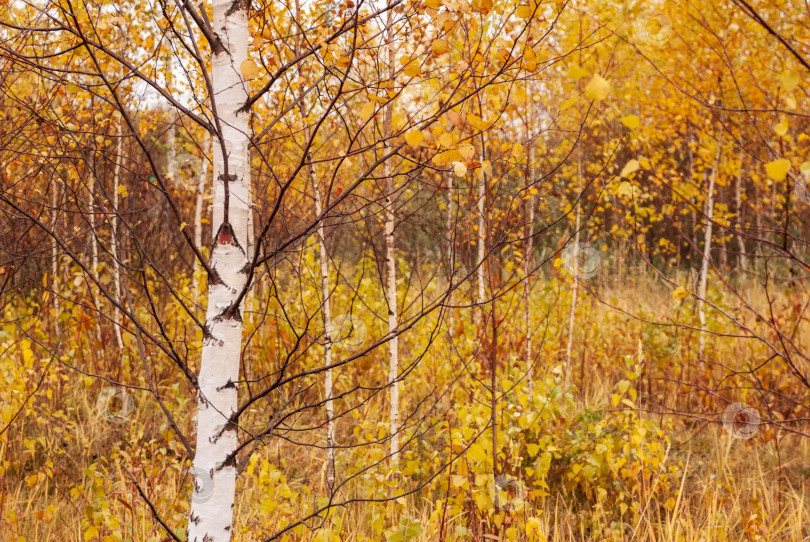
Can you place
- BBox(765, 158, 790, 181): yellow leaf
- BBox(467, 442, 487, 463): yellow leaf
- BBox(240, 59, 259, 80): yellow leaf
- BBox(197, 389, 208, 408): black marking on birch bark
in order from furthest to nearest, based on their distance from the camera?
1. BBox(467, 442, 487, 463): yellow leaf
2. BBox(197, 389, 208, 408): black marking on birch bark
3. BBox(240, 59, 259, 80): yellow leaf
4. BBox(765, 158, 790, 181): yellow leaf

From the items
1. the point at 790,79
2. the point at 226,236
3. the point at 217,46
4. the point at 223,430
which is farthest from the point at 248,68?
the point at 790,79

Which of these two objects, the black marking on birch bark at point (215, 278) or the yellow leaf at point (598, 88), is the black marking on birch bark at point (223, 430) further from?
the yellow leaf at point (598, 88)

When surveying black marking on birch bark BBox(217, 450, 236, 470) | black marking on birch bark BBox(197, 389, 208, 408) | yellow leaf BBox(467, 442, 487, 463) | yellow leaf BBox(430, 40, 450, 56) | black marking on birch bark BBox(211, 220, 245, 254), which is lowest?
black marking on birch bark BBox(217, 450, 236, 470)

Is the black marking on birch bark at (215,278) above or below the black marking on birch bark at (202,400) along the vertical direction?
above

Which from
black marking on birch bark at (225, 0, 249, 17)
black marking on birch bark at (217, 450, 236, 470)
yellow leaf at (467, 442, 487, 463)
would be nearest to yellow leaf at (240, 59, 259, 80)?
black marking on birch bark at (225, 0, 249, 17)

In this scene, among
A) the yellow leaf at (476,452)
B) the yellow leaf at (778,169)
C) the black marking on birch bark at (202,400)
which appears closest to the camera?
the yellow leaf at (778,169)

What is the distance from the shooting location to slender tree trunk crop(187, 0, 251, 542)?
1.59m

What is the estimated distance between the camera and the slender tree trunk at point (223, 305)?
5.22 feet

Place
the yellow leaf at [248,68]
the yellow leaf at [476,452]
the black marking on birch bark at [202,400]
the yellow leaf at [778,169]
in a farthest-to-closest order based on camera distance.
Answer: the yellow leaf at [476,452] < the black marking on birch bark at [202,400] < the yellow leaf at [248,68] < the yellow leaf at [778,169]

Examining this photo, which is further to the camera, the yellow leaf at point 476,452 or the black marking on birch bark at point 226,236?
the yellow leaf at point 476,452

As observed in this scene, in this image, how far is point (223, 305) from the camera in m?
1.59

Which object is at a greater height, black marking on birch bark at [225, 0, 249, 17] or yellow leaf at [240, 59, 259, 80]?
black marking on birch bark at [225, 0, 249, 17]

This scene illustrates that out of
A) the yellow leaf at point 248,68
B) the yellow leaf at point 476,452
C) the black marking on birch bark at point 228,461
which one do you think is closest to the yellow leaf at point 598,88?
the yellow leaf at point 248,68

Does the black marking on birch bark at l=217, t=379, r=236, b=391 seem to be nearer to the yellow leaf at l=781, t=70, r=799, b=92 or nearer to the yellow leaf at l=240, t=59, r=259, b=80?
the yellow leaf at l=240, t=59, r=259, b=80
